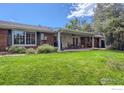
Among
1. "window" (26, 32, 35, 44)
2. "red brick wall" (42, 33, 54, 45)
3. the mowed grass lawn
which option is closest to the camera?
the mowed grass lawn

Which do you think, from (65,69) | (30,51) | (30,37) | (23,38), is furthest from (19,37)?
(65,69)

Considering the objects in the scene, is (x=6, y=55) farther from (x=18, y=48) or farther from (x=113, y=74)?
(x=113, y=74)

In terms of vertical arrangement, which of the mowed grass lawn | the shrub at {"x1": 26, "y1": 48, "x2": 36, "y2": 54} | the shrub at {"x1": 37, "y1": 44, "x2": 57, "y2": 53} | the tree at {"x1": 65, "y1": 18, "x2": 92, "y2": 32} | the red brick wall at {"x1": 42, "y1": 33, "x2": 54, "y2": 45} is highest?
the tree at {"x1": 65, "y1": 18, "x2": 92, "y2": 32}

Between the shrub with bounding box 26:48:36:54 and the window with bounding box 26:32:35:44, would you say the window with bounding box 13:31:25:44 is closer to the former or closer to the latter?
the window with bounding box 26:32:35:44

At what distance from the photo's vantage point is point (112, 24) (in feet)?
32.0

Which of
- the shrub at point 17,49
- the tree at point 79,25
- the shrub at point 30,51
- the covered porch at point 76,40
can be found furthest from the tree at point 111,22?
the shrub at point 17,49

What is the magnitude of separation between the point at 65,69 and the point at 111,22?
94.7 inches

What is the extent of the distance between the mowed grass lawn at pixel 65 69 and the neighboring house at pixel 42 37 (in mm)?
787

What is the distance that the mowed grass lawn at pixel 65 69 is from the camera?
8273 mm

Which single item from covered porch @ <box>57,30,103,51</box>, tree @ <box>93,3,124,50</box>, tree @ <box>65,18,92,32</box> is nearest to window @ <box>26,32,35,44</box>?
covered porch @ <box>57,30,103,51</box>

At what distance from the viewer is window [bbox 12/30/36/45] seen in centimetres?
1105

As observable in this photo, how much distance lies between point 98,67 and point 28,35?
3.94 m

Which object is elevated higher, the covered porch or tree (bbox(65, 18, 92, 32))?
tree (bbox(65, 18, 92, 32))

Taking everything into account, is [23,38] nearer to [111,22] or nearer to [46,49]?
[46,49]
